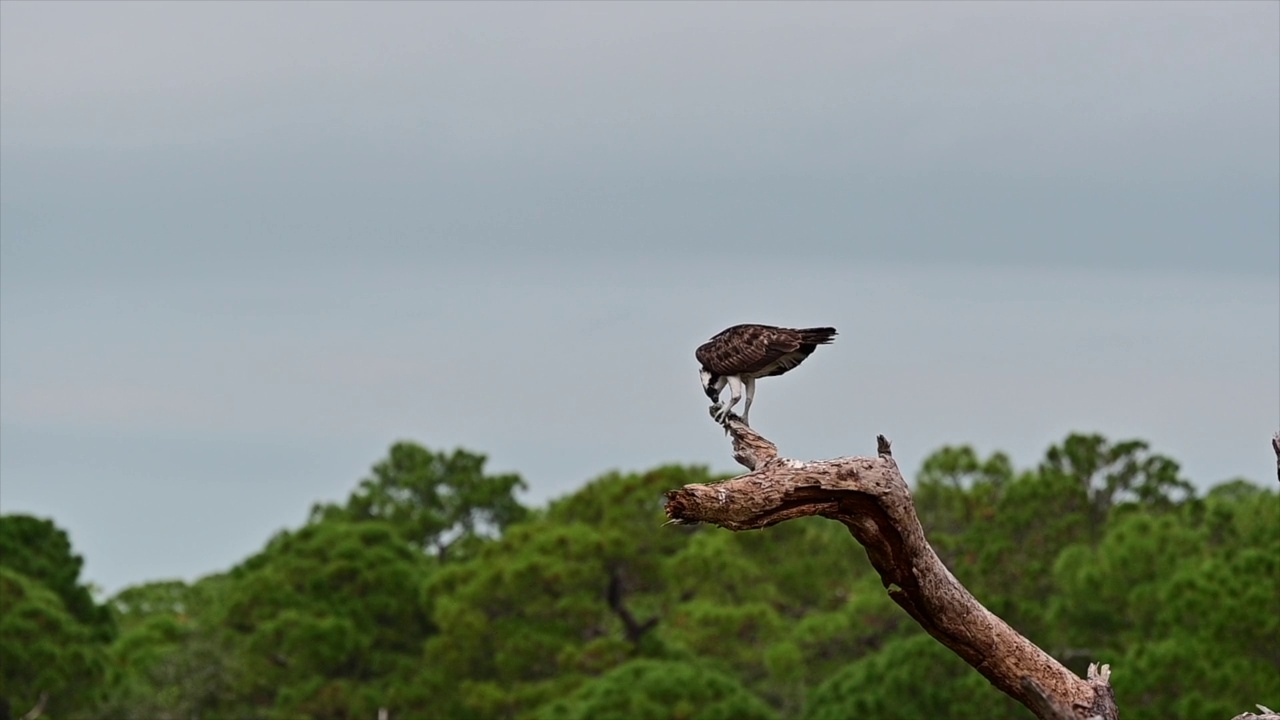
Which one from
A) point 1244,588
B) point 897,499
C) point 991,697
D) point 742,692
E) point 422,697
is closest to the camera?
point 897,499

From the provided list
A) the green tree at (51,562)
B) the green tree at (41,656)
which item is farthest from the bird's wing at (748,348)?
the green tree at (51,562)

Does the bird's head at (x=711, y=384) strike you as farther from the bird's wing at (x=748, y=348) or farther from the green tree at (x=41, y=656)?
the green tree at (x=41, y=656)

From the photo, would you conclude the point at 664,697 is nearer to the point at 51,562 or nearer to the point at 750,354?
the point at 51,562

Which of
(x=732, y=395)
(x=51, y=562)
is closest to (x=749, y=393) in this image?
(x=732, y=395)

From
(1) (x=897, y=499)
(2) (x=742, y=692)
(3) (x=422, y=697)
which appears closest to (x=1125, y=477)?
(2) (x=742, y=692)

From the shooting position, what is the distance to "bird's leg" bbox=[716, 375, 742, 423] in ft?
34.4

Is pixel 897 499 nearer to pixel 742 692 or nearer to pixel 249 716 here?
pixel 742 692

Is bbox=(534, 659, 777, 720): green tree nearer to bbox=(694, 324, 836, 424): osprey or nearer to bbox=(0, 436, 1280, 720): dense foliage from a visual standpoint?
bbox=(0, 436, 1280, 720): dense foliage

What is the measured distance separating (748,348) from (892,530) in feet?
3.90

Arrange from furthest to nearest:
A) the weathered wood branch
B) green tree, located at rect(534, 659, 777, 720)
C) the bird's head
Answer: green tree, located at rect(534, 659, 777, 720) < the bird's head < the weathered wood branch

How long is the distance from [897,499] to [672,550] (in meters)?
28.0

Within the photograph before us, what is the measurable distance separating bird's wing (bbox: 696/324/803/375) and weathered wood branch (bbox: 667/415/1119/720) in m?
0.26

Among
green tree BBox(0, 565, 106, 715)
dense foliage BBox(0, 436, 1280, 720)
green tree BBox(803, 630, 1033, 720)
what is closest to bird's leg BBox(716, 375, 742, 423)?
dense foliage BBox(0, 436, 1280, 720)

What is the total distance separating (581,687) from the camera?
33094 millimetres
